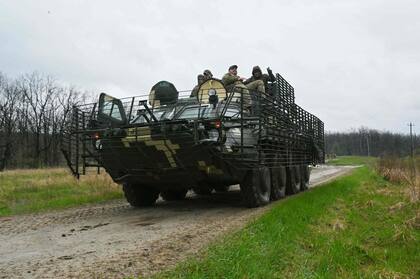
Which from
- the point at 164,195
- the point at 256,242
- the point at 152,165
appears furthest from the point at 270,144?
the point at 256,242

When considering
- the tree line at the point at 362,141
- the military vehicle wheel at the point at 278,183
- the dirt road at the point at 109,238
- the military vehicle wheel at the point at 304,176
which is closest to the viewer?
the dirt road at the point at 109,238

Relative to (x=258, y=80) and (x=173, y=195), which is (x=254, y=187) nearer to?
(x=258, y=80)

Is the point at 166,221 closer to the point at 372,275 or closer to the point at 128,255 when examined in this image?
the point at 128,255

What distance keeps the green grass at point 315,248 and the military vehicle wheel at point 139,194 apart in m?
3.45

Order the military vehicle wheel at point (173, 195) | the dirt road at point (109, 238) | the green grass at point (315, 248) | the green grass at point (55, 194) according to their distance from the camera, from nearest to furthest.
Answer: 1. the green grass at point (315, 248)
2. the dirt road at point (109, 238)
3. the green grass at point (55, 194)
4. the military vehicle wheel at point (173, 195)

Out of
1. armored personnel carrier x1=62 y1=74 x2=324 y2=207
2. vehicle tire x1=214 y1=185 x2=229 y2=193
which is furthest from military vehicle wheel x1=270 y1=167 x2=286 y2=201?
vehicle tire x1=214 y1=185 x2=229 y2=193

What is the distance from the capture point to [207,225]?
25.6 feet

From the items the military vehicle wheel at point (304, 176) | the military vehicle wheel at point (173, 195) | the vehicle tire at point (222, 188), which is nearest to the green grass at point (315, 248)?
the vehicle tire at point (222, 188)

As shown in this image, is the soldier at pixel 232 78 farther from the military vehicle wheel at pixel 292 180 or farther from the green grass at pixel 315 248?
the green grass at pixel 315 248

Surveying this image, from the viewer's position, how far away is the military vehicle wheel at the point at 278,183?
1135 centimetres

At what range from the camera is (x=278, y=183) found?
38.8 feet

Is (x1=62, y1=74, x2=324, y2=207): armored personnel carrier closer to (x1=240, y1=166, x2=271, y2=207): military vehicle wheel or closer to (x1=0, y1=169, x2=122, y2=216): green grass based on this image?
(x1=240, y1=166, x2=271, y2=207): military vehicle wheel

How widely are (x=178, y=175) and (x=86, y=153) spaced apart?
194 cm

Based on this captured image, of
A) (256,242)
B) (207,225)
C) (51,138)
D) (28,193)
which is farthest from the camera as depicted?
(51,138)
